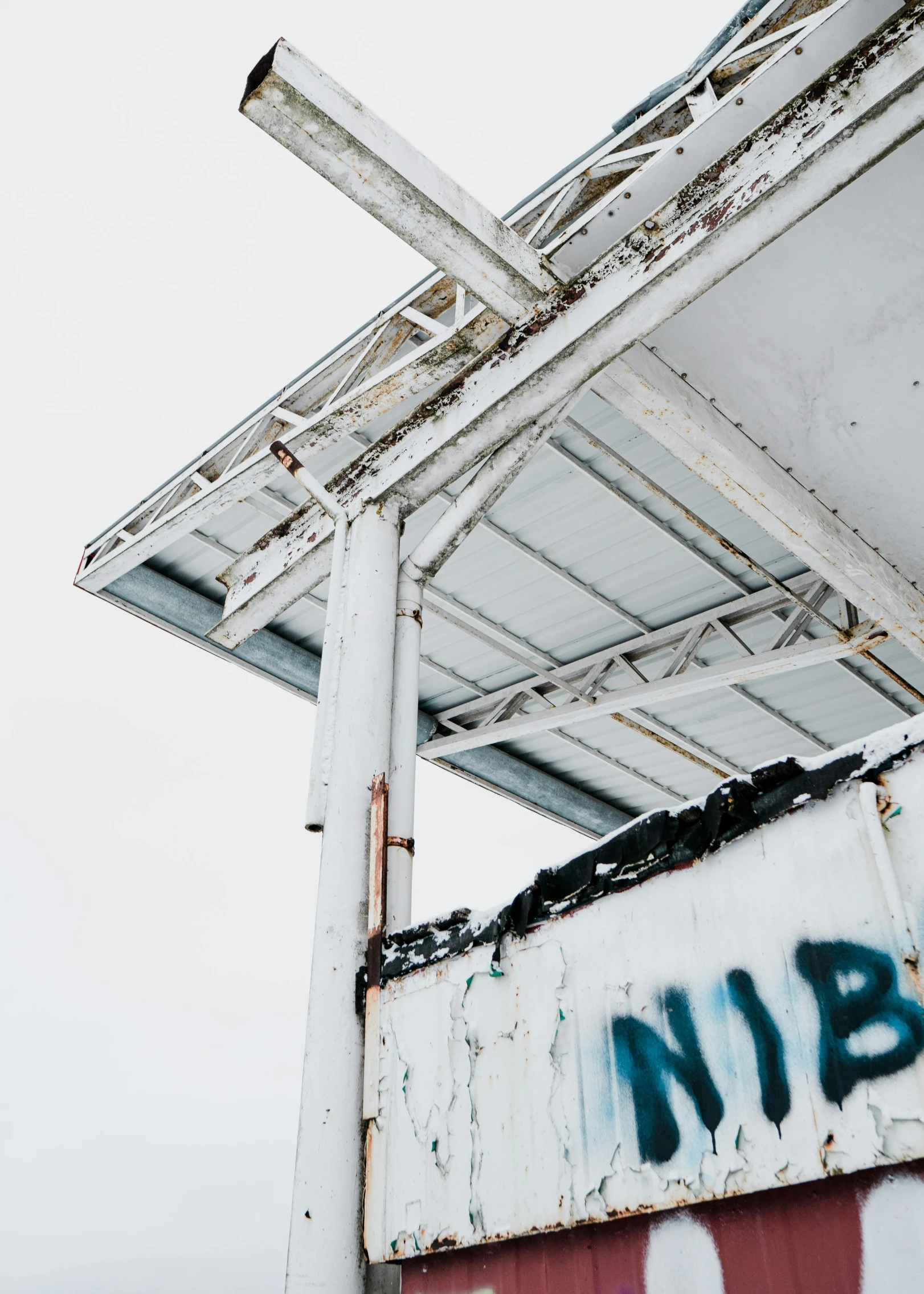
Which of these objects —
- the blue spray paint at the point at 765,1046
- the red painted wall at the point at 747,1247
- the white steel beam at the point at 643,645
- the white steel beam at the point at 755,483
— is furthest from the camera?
the white steel beam at the point at 643,645

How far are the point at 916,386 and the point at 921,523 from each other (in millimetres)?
1079

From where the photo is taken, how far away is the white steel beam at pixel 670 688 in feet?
25.2

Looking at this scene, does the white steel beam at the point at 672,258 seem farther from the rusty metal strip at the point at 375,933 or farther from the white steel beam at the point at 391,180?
the rusty metal strip at the point at 375,933

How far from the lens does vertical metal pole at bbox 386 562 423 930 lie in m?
4.30

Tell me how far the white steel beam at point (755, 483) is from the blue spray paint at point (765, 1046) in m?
3.78

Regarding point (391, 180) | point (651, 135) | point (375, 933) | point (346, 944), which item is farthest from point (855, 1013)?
point (651, 135)

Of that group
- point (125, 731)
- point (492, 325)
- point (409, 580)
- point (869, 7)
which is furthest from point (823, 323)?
point (125, 731)

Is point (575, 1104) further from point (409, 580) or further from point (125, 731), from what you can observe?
point (125, 731)

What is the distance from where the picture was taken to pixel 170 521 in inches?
291

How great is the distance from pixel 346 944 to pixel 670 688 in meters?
4.95

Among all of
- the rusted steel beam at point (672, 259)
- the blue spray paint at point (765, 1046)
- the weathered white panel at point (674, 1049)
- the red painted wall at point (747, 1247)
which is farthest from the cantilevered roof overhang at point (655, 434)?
the red painted wall at point (747, 1247)

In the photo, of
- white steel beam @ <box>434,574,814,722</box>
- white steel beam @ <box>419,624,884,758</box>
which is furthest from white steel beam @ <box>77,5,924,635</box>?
white steel beam @ <box>434,574,814,722</box>

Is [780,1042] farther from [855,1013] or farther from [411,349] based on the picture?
[411,349]

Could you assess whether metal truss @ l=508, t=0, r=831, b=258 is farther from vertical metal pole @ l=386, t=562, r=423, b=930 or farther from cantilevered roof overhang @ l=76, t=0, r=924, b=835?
vertical metal pole @ l=386, t=562, r=423, b=930
